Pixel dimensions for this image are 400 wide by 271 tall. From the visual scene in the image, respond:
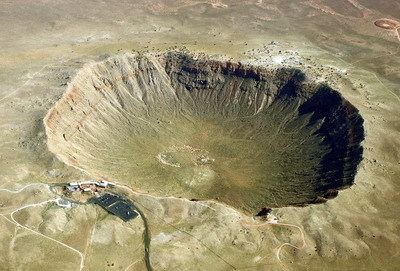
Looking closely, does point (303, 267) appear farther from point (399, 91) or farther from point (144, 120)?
point (399, 91)

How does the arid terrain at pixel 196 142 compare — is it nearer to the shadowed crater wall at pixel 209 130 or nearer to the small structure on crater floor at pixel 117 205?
the shadowed crater wall at pixel 209 130

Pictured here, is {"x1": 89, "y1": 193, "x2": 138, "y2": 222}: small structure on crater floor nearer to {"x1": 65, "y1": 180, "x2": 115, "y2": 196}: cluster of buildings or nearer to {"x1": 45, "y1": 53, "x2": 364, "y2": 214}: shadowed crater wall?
{"x1": 65, "y1": 180, "x2": 115, "y2": 196}: cluster of buildings

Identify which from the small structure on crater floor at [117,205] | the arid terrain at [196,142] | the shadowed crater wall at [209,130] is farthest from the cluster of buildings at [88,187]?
the shadowed crater wall at [209,130]

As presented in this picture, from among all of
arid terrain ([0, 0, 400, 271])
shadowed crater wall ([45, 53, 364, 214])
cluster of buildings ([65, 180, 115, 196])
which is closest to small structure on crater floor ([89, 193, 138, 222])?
arid terrain ([0, 0, 400, 271])

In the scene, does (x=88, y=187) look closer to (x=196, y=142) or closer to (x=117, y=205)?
(x=117, y=205)

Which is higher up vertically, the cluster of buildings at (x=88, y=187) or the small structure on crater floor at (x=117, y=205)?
the cluster of buildings at (x=88, y=187)

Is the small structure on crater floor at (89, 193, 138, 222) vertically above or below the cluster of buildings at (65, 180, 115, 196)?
below

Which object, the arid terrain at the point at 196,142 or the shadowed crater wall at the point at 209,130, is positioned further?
the shadowed crater wall at the point at 209,130
